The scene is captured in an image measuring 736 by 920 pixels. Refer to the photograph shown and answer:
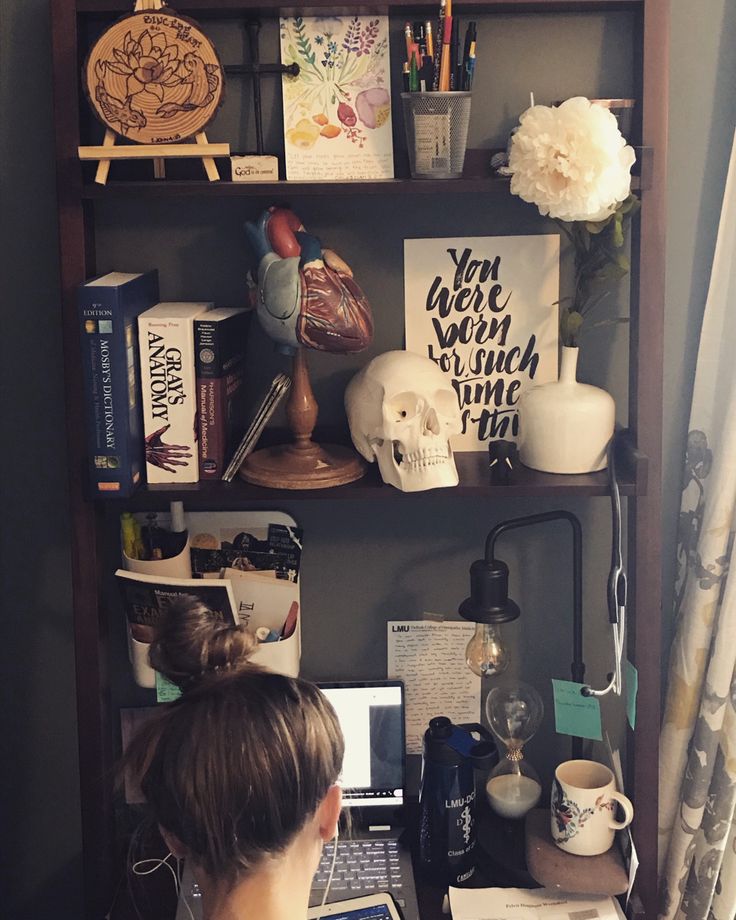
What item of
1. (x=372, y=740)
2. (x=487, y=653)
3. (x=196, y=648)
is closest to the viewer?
(x=196, y=648)

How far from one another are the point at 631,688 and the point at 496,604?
24 cm

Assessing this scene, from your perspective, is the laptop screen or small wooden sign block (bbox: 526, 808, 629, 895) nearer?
small wooden sign block (bbox: 526, 808, 629, 895)

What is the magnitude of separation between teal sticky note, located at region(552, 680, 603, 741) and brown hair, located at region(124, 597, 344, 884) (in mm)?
591

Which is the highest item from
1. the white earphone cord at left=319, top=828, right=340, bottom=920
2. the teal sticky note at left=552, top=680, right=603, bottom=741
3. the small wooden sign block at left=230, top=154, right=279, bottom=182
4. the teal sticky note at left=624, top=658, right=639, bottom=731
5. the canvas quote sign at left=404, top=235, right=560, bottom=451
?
the small wooden sign block at left=230, top=154, right=279, bottom=182

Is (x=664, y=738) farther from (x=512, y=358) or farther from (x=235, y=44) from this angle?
(x=235, y=44)

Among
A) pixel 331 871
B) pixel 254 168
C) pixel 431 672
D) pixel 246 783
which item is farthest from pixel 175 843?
pixel 254 168

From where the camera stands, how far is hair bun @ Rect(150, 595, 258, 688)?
132 centimetres

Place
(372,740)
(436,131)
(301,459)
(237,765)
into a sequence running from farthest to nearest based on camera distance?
(372,740), (301,459), (436,131), (237,765)

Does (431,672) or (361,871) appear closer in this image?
(361,871)

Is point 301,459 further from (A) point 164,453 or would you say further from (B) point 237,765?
(B) point 237,765

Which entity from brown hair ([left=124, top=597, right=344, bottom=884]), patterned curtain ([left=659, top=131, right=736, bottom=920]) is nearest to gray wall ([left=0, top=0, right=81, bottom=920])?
brown hair ([left=124, top=597, right=344, bottom=884])

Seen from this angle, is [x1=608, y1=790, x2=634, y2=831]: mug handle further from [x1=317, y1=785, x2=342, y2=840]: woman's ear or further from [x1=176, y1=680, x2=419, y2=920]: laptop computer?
[x1=317, y1=785, x2=342, y2=840]: woman's ear

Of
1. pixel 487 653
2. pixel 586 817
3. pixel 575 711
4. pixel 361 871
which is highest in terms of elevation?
pixel 487 653

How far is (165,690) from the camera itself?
68.6 inches
